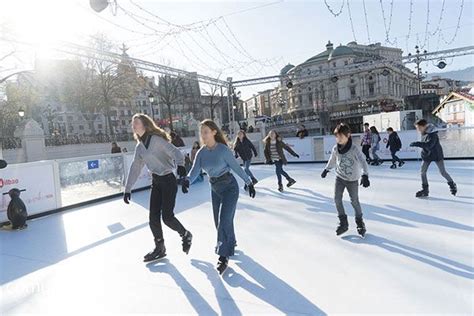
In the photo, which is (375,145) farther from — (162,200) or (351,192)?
(162,200)

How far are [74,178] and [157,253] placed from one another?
4658mm

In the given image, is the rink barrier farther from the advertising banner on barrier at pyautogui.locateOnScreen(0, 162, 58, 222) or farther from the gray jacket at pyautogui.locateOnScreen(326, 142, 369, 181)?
the gray jacket at pyautogui.locateOnScreen(326, 142, 369, 181)

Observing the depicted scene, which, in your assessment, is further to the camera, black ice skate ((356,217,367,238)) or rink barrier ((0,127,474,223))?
rink barrier ((0,127,474,223))

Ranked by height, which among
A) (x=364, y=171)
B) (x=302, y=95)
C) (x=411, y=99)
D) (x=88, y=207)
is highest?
(x=302, y=95)

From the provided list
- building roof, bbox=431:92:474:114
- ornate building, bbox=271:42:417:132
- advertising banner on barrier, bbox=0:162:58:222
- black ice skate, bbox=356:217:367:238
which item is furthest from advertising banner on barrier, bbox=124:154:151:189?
ornate building, bbox=271:42:417:132

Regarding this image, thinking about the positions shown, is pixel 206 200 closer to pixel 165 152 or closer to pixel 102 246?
pixel 102 246

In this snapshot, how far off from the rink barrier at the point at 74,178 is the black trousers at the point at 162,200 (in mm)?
3936

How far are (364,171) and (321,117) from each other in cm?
4843

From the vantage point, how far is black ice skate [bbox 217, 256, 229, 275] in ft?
10.7

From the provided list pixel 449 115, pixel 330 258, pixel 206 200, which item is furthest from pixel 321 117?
pixel 330 258

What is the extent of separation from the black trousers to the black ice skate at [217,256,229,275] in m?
0.69

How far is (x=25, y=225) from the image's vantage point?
5750mm

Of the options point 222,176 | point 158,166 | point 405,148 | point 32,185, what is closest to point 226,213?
point 222,176

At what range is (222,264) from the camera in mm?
3314
